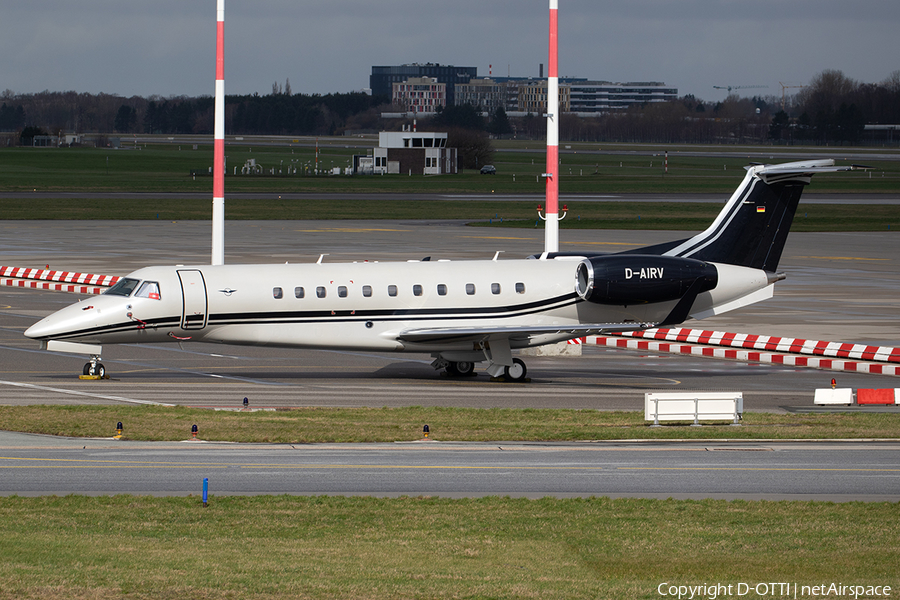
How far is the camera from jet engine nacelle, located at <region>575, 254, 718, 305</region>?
106 feet

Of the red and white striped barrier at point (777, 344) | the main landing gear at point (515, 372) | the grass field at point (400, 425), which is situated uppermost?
the red and white striped barrier at point (777, 344)

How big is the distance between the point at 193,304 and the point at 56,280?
77.9 feet

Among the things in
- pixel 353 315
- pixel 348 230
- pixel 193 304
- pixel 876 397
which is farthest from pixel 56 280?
pixel 876 397

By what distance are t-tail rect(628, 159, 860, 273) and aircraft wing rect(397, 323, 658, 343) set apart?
3270 mm

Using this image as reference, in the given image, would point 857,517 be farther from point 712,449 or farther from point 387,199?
point 387,199

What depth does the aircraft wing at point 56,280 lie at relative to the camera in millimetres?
50500

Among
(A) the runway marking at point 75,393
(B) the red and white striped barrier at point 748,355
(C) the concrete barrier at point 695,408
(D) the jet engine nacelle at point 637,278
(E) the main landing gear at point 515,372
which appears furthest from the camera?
(B) the red and white striped barrier at point 748,355

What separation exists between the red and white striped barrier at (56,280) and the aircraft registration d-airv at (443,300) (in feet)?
61.8

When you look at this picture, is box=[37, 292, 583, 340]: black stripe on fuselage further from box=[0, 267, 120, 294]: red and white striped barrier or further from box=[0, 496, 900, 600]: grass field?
box=[0, 267, 120, 294]: red and white striped barrier

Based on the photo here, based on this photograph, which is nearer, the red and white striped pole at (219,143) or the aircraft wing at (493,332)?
the aircraft wing at (493,332)

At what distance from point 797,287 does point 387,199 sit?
62976mm

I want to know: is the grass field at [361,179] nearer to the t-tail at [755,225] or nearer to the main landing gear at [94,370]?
the t-tail at [755,225]

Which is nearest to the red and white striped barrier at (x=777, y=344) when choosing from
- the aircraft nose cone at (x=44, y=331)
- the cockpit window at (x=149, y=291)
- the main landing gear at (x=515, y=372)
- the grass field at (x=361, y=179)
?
the main landing gear at (x=515, y=372)

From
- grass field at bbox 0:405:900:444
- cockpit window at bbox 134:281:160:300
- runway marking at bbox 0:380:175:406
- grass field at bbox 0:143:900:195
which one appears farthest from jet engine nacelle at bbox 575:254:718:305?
grass field at bbox 0:143:900:195
